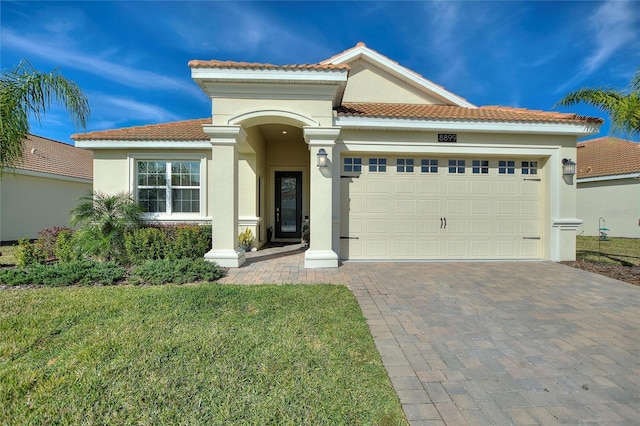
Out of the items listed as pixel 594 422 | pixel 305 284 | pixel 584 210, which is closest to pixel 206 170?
pixel 305 284

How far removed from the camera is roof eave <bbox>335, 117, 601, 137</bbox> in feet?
24.1

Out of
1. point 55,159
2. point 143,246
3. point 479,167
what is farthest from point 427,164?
point 55,159

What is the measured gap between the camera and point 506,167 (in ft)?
26.5

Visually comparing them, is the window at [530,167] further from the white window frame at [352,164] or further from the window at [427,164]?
the white window frame at [352,164]

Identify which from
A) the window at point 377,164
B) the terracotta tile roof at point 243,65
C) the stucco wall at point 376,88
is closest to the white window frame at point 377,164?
the window at point 377,164

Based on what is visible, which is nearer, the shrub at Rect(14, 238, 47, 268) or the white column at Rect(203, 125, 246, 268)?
the white column at Rect(203, 125, 246, 268)

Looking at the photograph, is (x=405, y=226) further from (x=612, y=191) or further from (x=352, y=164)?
(x=612, y=191)

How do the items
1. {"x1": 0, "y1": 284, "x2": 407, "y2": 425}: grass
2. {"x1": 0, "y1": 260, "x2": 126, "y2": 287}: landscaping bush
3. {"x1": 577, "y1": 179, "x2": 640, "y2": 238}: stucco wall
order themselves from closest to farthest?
{"x1": 0, "y1": 284, "x2": 407, "y2": 425}: grass, {"x1": 0, "y1": 260, "x2": 126, "y2": 287}: landscaping bush, {"x1": 577, "y1": 179, "x2": 640, "y2": 238}: stucco wall

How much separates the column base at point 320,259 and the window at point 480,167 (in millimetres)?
4884

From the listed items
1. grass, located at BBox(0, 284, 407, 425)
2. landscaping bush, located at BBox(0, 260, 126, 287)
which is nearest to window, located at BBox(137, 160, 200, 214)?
landscaping bush, located at BBox(0, 260, 126, 287)

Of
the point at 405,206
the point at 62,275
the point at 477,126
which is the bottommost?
the point at 62,275

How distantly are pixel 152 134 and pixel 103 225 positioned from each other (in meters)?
3.33

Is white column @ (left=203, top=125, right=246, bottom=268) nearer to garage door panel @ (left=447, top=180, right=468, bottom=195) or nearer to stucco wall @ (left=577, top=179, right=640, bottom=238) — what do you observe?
garage door panel @ (left=447, top=180, right=468, bottom=195)

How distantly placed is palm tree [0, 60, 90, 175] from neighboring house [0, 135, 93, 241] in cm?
664
